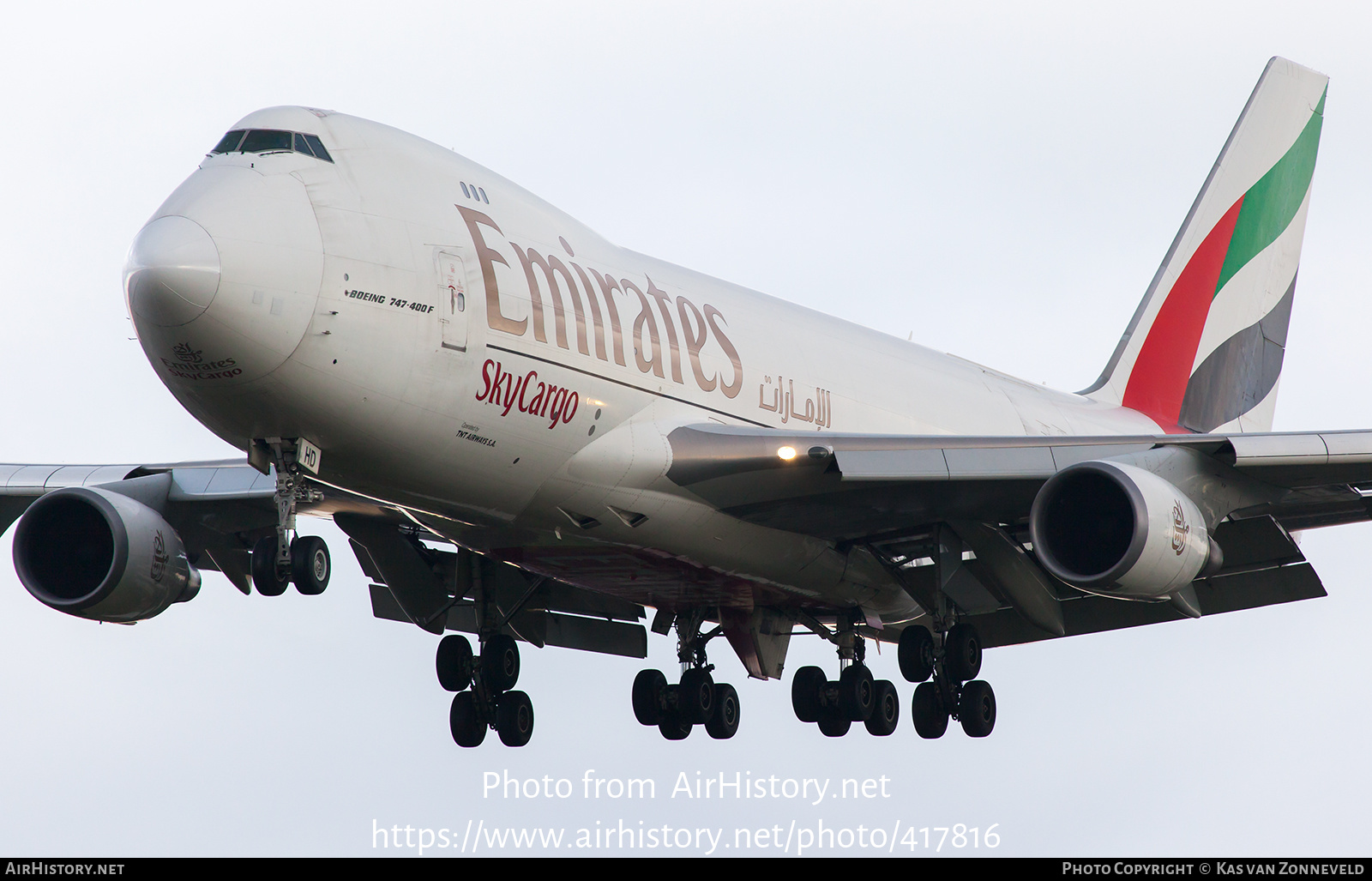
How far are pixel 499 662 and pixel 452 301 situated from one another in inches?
300

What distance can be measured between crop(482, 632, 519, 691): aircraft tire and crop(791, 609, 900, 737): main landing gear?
3935mm

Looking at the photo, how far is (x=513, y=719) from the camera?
2075 centimetres

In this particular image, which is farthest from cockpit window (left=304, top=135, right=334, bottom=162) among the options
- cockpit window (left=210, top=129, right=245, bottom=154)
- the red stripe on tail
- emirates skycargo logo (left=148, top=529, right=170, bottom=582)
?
the red stripe on tail

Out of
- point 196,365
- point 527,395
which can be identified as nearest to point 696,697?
point 527,395

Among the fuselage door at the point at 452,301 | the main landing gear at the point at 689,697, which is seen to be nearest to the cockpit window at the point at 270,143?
the fuselage door at the point at 452,301

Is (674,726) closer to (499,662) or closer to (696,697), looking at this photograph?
(696,697)

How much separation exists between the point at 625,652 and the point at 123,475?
7472 millimetres

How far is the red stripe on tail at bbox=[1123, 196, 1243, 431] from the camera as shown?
2823cm

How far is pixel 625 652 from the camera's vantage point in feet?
76.5

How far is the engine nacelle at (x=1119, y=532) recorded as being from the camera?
1575 cm

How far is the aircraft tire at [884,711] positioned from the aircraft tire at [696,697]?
7.12ft

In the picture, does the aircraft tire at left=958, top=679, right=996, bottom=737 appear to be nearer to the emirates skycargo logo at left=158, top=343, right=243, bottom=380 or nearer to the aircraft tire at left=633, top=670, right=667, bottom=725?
the aircraft tire at left=633, top=670, right=667, bottom=725

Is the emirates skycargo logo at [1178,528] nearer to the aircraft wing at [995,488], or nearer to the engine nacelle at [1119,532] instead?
the engine nacelle at [1119,532]

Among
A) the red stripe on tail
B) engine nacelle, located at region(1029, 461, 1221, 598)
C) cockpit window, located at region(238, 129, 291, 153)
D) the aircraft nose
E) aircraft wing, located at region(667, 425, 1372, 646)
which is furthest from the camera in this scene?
the red stripe on tail
